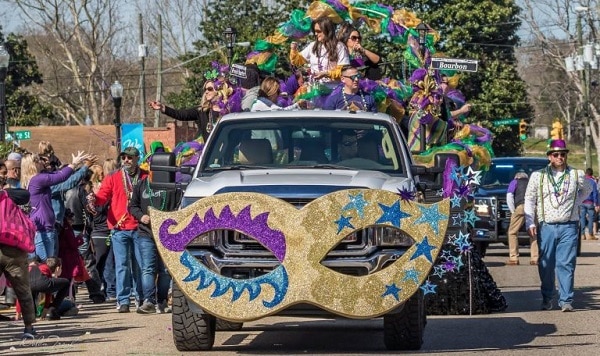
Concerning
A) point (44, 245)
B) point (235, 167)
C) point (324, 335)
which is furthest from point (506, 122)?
point (235, 167)

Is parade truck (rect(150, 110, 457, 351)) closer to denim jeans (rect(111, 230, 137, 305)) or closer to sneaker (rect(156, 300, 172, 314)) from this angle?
sneaker (rect(156, 300, 172, 314))

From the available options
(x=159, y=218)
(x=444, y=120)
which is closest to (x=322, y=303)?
(x=159, y=218)

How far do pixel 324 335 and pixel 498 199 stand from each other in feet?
45.4

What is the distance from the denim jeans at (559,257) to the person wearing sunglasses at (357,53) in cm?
271

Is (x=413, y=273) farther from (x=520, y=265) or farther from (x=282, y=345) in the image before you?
(x=520, y=265)

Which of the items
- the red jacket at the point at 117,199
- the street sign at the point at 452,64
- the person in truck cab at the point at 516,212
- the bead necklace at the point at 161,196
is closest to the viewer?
the bead necklace at the point at 161,196

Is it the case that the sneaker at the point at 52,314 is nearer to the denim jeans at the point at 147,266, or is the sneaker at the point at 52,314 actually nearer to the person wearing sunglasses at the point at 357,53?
the denim jeans at the point at 147,266

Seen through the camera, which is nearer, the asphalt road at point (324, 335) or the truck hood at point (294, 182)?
the truck hood at point (294, 182)

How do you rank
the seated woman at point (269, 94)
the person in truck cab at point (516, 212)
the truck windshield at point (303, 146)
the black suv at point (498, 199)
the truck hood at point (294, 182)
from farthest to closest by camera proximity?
1. the black suv at point (498, 199)
2. the person in truck cab at point (516, 212)
3. the seated woman at point (269, 94)
4. the truck windshield at point (303, 146)
5. the truck hood at point (294, 182)

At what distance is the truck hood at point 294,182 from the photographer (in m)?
10.6

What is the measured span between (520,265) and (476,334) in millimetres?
11802

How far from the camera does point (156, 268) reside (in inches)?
614

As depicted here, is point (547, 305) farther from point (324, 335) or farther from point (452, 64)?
point (324, 335)

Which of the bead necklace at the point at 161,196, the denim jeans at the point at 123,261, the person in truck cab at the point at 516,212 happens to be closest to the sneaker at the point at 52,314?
the denim jeans at the point at 123,261
